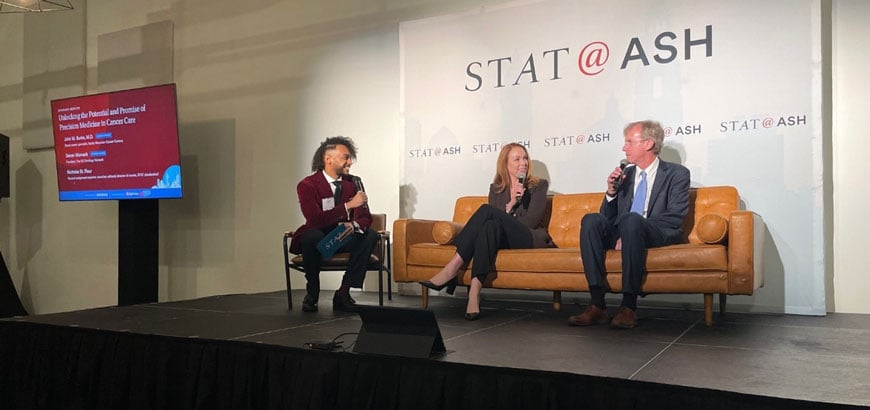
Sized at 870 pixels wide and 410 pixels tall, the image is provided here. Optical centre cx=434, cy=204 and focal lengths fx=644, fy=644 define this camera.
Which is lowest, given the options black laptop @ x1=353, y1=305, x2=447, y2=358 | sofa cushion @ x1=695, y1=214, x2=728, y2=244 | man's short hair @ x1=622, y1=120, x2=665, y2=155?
black laptop @ x1=353, y1=305, x2=447, y2=358

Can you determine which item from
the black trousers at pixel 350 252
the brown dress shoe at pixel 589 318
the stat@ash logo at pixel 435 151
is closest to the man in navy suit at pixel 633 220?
the brown dress shoe at pixel 589 318

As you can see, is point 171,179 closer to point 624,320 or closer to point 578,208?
point 578,208

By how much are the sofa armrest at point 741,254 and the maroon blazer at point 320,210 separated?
1.98 m

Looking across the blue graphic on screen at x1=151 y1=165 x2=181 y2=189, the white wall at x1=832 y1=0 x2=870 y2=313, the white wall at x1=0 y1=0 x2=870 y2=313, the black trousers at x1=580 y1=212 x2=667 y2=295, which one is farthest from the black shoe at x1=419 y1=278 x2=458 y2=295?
the blue graphic on screen at x1=151 y1=165 x2=181 y2=189

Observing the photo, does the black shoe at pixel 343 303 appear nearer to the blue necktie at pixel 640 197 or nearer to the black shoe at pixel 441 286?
the black shoe at pixel 441 286

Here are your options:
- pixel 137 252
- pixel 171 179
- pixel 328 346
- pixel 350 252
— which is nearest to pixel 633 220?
pixel 328 346

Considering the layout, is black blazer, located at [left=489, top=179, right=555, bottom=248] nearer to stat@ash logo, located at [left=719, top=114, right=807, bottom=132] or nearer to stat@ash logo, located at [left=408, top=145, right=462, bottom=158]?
stat@ash logo, located at [left=408, top=145, right=462, bottom=158]

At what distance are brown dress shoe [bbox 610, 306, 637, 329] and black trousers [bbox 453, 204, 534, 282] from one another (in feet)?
2.43

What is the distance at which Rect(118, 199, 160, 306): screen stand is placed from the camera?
18.8ft

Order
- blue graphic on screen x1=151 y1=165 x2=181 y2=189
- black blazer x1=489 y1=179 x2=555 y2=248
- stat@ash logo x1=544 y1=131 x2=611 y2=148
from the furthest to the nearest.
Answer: blue graphic on screen x1=151 y1=165 x2=181 y2=189 < stat@ash logo x1=544 y1=131 x2=611 y2=148 < black blazer x1=489 y1=179 x2=555 y2=248

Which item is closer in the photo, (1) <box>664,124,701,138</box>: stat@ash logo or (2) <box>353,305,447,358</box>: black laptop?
(2) <box>353,305,447,358</box>: black laptop

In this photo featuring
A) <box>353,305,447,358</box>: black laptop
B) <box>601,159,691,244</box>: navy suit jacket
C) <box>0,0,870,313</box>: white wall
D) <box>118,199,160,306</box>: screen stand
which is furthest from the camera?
<box>118,199,160,306</box>: screen stand

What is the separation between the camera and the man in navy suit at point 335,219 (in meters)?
3.79

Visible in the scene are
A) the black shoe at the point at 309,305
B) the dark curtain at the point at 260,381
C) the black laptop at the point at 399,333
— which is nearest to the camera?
the dark curtain at the point at 260,381
